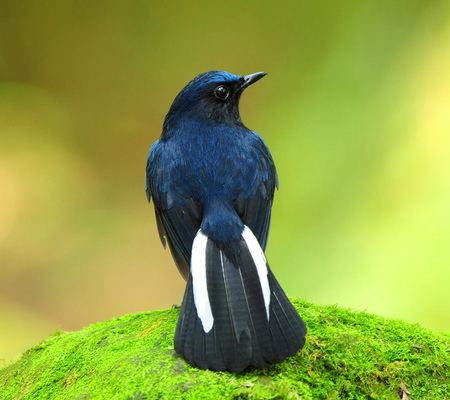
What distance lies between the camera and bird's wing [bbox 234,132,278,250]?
3.08 metres

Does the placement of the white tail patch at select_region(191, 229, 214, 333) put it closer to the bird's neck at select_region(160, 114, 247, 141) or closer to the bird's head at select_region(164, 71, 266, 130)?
the bird's neck at select_region(160, 114, 247, 141)

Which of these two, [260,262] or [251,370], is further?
[260,262]

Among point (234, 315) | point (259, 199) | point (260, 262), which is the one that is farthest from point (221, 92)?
point (234, 315)

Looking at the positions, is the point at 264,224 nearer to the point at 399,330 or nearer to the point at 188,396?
the point at 399,330

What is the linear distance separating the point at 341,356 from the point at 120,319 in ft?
5.73

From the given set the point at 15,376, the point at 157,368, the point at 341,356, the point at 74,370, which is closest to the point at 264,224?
the point at 341,356

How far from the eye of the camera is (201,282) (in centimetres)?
251

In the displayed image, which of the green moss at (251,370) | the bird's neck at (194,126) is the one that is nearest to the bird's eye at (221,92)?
the bird's neck at (194,126)

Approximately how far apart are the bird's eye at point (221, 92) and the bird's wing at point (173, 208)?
24.9 inches

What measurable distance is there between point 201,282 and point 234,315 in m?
0.28

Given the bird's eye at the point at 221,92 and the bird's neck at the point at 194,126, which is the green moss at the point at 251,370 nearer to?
the bird's neck at the point at 194,126

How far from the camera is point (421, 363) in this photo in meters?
2.64

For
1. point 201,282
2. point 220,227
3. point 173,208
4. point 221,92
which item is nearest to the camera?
point 201,282

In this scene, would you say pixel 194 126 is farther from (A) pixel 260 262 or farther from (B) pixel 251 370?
(B) pixel 251 370
